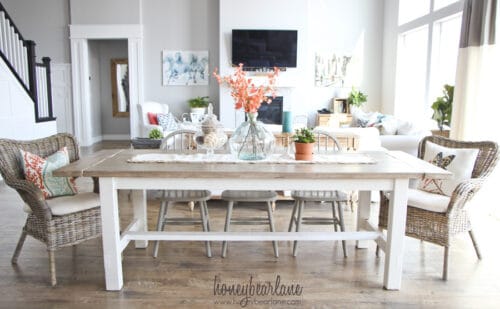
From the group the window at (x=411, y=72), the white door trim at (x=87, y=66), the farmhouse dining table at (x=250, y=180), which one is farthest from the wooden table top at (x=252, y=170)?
the white door trim at (x=87, y=66)

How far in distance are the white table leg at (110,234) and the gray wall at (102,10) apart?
689 cm

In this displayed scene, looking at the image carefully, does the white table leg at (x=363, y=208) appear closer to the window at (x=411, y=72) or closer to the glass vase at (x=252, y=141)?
the glass vase at (x=252, y=141)

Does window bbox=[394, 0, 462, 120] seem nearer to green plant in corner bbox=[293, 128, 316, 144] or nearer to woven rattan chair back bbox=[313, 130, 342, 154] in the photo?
woven rattan chair back bbox=[313, 130, 342, 154]

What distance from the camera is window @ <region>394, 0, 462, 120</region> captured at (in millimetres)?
5926

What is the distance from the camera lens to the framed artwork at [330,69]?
845cm

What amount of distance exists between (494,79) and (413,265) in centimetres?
233

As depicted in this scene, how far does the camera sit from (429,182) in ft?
9.84

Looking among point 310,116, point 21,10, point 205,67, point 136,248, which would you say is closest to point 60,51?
point 21,10

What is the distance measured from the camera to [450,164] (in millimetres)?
2898

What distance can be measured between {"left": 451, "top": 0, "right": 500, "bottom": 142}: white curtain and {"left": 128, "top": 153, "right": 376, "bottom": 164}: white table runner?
2037 millimetres

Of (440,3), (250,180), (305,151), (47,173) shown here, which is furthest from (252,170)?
(440,3)

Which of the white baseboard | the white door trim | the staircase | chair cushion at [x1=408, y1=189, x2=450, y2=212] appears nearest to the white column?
the white door trim

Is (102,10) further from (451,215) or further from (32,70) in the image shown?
(451,215)

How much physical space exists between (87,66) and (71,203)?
6697 millimetres
